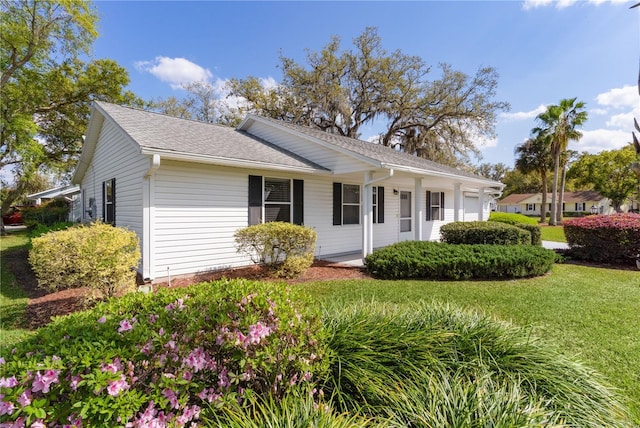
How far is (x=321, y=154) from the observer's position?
30.8ft

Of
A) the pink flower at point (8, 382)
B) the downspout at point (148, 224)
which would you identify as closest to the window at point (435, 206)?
the downspout at point (148, 224)

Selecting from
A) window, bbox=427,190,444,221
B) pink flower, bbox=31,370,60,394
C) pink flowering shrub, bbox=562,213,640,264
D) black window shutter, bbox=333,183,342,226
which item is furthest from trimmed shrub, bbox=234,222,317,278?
pink flowering shrub, bbox=562,213,640,264

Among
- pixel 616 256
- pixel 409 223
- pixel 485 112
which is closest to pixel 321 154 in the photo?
pixel 409 223

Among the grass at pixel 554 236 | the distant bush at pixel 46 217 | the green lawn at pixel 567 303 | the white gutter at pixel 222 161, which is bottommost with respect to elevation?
the green lawn at pixel 567 303

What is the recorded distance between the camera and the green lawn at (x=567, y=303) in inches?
137

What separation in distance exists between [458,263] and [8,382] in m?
7.52

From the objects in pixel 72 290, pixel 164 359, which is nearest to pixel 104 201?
pixel 72 290

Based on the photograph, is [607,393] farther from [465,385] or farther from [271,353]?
[271,353]

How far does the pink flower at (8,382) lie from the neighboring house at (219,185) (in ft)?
17.5

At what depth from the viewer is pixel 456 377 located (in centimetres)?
242

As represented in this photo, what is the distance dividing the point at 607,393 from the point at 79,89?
25538 millimetres

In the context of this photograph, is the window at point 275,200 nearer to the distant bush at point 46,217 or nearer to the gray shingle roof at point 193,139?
the gray shingle roof at point 193,139

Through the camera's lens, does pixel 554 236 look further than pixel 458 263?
Yes

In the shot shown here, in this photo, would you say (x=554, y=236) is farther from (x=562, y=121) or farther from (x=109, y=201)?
(x=109, y=201)
